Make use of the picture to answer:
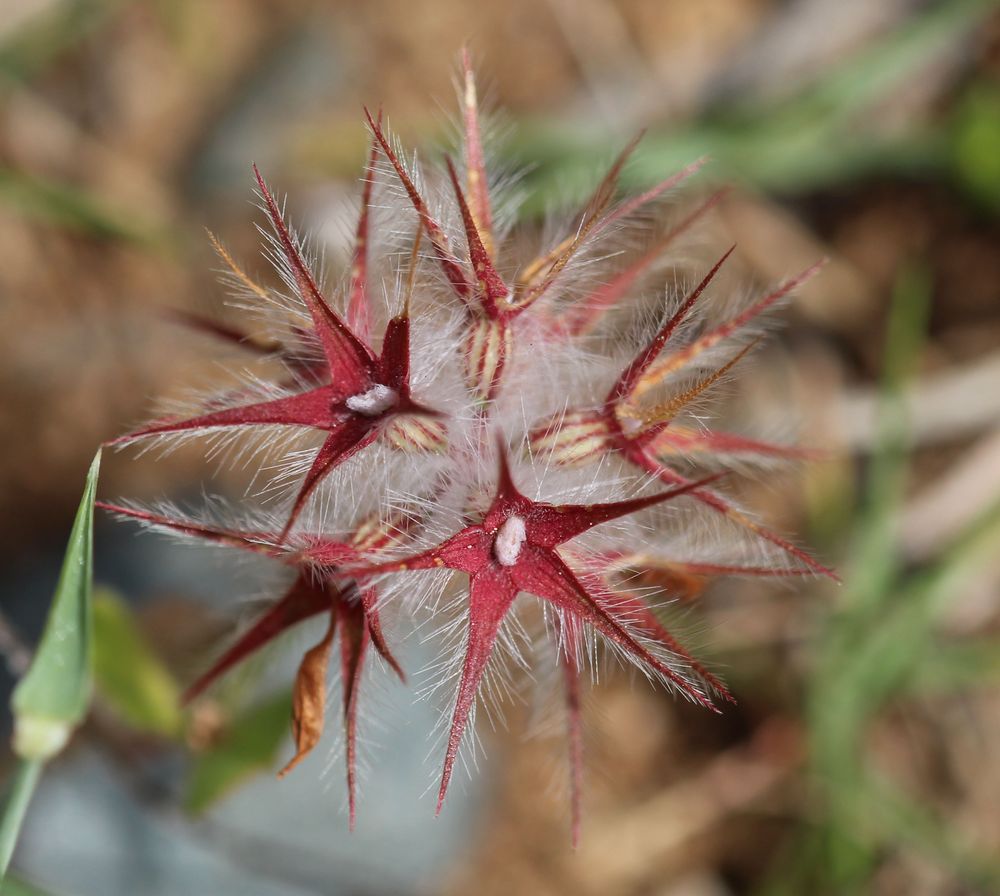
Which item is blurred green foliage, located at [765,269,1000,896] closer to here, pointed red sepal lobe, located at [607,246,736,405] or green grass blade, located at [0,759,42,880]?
pointed red sepal lobe, located at [607,246,736,405]

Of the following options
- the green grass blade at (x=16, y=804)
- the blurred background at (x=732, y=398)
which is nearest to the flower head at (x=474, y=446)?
the green grass blade at (x=16, y=804)

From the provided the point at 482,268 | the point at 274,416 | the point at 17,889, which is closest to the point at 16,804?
the point at 17,889

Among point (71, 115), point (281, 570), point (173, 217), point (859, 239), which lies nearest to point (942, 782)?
point (859, 239)

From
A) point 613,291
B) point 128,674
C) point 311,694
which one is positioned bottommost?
point 128,674

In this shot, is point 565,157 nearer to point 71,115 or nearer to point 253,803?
point 71,115

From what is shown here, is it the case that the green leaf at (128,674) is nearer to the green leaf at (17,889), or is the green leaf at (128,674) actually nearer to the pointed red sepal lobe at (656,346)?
the green leaf at (17,889)

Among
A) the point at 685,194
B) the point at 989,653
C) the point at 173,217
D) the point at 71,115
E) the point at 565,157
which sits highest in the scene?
the point at 71,115

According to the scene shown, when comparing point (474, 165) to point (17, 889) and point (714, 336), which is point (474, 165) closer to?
point (714, 336)
